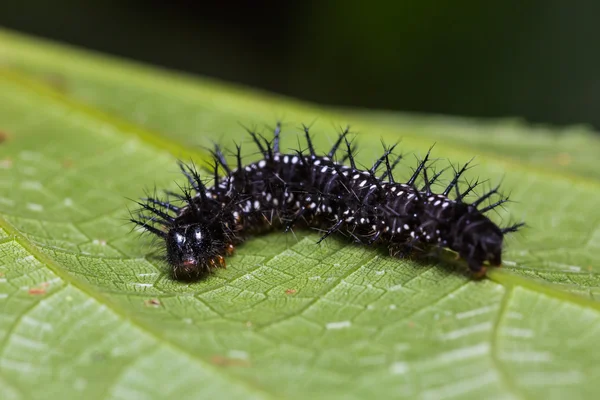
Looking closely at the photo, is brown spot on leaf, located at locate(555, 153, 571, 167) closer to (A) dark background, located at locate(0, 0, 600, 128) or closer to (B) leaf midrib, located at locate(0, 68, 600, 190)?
(B) leaf midrib, located at locate(0, 68, 600, 190)

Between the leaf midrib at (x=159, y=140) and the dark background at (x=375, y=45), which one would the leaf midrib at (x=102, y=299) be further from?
the dark background at (x=375, y=45)

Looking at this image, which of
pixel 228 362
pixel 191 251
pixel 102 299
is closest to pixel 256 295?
pixel 191 251

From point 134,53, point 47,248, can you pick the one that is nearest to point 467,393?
point 47,248

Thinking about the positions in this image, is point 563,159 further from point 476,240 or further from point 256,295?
point 256,295

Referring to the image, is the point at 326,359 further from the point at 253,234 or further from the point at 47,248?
the point at 47,248

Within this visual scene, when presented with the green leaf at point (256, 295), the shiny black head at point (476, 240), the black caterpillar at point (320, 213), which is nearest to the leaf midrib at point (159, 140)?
the green leaf at point (256, 295)
